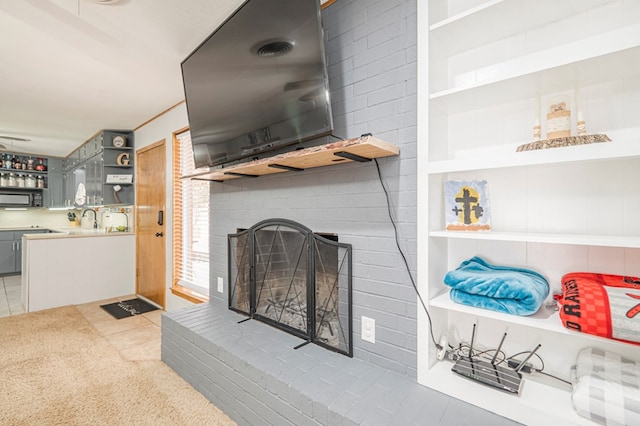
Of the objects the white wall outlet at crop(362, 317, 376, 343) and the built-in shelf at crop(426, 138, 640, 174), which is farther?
the white wall outlet at crop(362, 317, 376, 343)

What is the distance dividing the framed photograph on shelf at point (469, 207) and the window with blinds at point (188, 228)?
230cm

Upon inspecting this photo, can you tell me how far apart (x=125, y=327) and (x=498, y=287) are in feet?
11.0

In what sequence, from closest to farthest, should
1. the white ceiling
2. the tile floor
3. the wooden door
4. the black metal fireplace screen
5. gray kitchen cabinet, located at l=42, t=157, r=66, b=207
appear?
the black metal fireplace screen, the white ceiling, the tile floor, the wooden door, gray kitchen cabinet, located at l=42, t=157, r=66, b=207

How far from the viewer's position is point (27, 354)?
2.46m

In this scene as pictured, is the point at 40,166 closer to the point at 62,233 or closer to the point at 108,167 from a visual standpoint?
the point at 108,167

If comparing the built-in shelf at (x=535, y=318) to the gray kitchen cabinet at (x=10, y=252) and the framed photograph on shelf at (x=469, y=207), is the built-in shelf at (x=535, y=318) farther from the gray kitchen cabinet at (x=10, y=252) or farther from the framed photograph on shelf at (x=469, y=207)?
the gray kitchen cabinet at (x=10, y=252)

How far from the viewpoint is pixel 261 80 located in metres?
1.62

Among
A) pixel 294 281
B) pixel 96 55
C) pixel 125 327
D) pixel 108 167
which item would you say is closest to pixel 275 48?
pixel 294 281

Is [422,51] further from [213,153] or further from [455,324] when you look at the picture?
[213,153]

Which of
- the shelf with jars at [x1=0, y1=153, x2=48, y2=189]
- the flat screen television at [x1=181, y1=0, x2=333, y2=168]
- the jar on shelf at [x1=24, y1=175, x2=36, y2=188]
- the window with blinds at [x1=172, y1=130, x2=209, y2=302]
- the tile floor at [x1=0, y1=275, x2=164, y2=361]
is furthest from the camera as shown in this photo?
the jar on shelf at [x1=24, y1=175, x2=36, y2=188]

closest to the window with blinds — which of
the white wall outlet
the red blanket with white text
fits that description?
the white wall outlet

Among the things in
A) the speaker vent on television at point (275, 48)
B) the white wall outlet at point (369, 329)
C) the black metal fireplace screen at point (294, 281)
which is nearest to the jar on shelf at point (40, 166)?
the black metal fireplace screen at point (294, 281)

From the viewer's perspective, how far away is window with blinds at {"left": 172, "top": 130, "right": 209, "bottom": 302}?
3.00 meters

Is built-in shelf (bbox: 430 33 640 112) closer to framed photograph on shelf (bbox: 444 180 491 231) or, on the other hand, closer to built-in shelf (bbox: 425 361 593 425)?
framed photograph on shelf (bbox: 444 180 491 231)
